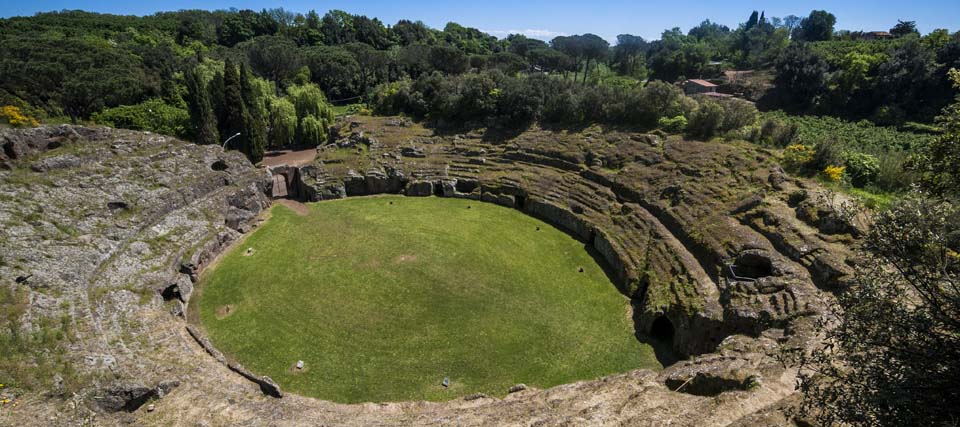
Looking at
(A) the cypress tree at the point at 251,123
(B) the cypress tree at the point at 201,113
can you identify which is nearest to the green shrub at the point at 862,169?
(A) the cypress tree at the point at 251,123

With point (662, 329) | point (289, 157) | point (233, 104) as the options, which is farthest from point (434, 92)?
point (662, 329)

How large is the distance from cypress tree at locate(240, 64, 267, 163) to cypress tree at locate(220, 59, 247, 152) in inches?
14.2

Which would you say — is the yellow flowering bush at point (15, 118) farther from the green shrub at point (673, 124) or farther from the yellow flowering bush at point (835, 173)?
the yellow flowering bush at point (835, 173)

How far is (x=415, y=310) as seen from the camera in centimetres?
2309

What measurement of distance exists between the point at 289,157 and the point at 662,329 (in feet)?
134

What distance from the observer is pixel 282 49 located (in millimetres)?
70812

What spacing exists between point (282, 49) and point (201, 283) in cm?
5691

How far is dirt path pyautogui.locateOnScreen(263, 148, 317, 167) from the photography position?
45581 millimetres

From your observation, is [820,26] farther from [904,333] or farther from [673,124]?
[904,333]

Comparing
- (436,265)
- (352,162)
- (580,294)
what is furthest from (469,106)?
(580,294)

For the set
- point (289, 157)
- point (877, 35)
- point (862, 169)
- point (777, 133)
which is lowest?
point (289, 157)

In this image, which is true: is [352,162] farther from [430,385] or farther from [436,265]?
[430,385]

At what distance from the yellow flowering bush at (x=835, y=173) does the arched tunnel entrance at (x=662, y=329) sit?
1576 centimetres

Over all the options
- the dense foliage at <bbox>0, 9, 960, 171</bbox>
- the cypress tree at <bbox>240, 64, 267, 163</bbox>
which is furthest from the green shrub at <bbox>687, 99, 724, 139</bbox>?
the cypress tree at <bbox>240, 64, 267, 163</bbox>
